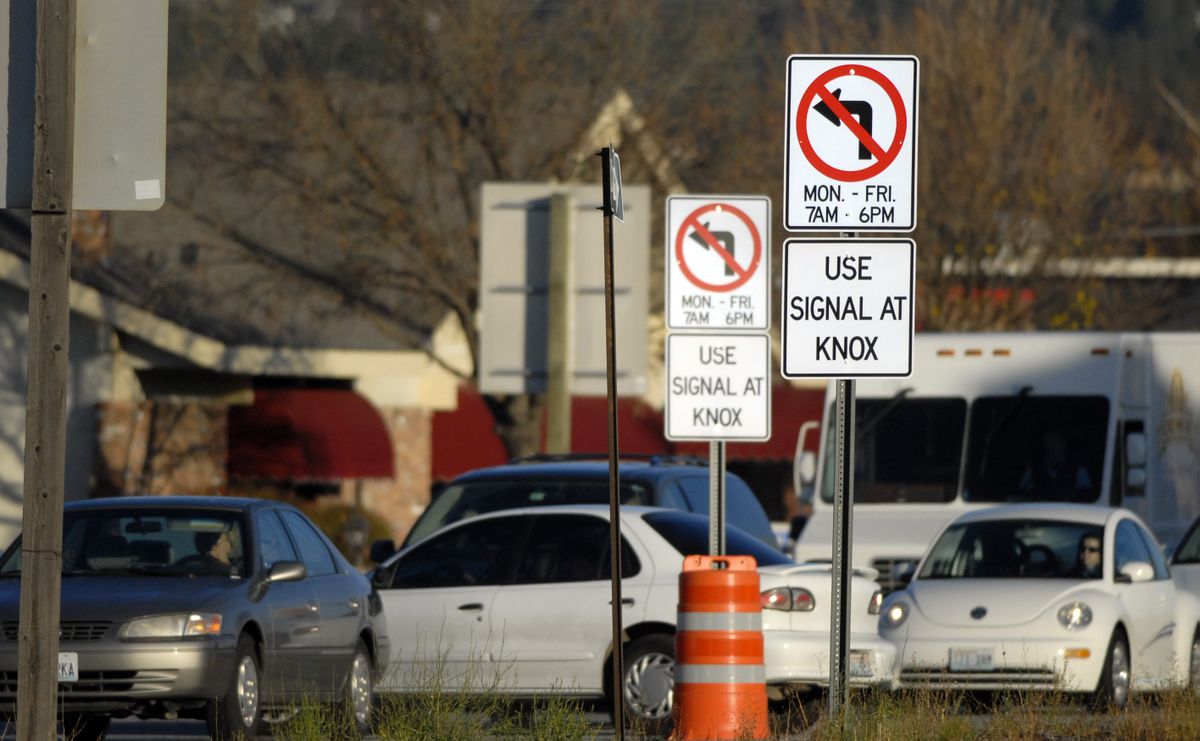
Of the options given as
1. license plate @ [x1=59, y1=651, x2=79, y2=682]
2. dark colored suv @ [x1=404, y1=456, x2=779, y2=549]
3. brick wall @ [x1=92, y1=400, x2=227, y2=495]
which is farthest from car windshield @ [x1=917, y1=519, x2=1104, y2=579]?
brick wall @ [x1=92, y1=400, x2=227, y2=495]

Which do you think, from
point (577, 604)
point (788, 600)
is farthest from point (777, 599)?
point (577, 604)

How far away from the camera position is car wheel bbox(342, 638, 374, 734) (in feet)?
43.8

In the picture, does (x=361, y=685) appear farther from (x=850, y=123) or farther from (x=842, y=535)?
(x=850, y=123)

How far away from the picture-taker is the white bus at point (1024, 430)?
18641 mm

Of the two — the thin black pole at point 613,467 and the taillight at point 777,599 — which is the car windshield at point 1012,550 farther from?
the thin black pole at point 613,467

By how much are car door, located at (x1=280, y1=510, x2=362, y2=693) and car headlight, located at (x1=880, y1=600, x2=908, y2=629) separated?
13.7ft

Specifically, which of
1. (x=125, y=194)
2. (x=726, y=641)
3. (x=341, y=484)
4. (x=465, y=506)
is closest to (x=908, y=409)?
(x=465, y=506)

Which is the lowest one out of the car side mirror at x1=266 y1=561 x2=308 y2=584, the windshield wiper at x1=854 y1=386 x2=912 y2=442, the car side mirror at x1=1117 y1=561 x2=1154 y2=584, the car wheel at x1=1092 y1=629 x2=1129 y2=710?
the car wheel at x1=1092 y1=629 x2=1129 y2=710

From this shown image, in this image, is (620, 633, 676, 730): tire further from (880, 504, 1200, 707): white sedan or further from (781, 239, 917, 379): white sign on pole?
(781, 239, 917, 379): white sign on pole

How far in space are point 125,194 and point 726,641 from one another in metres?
3.90

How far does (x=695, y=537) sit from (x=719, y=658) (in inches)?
166

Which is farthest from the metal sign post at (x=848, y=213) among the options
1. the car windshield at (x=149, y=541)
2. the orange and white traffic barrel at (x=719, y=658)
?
the car windshield at (x=149, y=541)

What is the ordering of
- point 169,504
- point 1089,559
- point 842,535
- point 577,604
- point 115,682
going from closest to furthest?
point 842,535 → point 115,682 → point 169,504 → point 577,604 → point 1089,559

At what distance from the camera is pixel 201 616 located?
38.6ft
